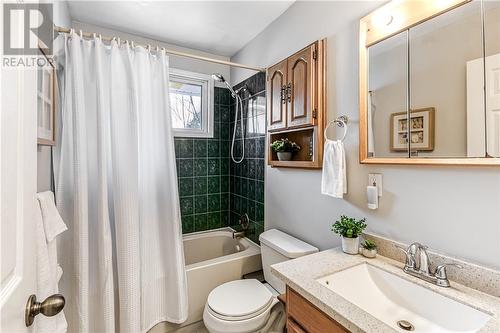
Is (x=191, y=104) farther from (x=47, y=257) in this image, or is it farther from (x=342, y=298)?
(x=342, y=298)

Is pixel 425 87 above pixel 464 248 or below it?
above

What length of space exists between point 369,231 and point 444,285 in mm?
401

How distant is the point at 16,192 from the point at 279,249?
1.38 m

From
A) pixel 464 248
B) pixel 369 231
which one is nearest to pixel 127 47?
pixel 369 231

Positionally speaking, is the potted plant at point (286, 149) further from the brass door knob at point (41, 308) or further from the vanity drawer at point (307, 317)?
the brass door knob at point (41, 308)

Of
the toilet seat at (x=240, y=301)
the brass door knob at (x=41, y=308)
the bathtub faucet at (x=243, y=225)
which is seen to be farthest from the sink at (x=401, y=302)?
the bathtub faucet at (x=243, y=225)

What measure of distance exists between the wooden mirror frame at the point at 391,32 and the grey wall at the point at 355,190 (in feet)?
0.14

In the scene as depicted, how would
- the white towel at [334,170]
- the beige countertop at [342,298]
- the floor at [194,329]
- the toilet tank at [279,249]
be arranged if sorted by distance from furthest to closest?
1. the floor at [194,329]
2. the toilet tank at [279,249]
3. the white towel at [334,170]
4. the beige countertop at [342,298]

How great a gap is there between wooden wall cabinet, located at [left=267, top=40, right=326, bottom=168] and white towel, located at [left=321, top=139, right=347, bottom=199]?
0.15m

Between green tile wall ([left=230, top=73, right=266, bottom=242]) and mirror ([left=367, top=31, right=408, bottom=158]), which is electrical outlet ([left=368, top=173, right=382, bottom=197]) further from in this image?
green tile wall ([left=230, top=73, right=266, bottom=242])

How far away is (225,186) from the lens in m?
2.85

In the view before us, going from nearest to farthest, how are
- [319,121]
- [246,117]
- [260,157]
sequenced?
[319,121] < [260,157] < [246,117]

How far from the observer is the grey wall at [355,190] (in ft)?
2.99

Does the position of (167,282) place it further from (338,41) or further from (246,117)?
(338,41)
